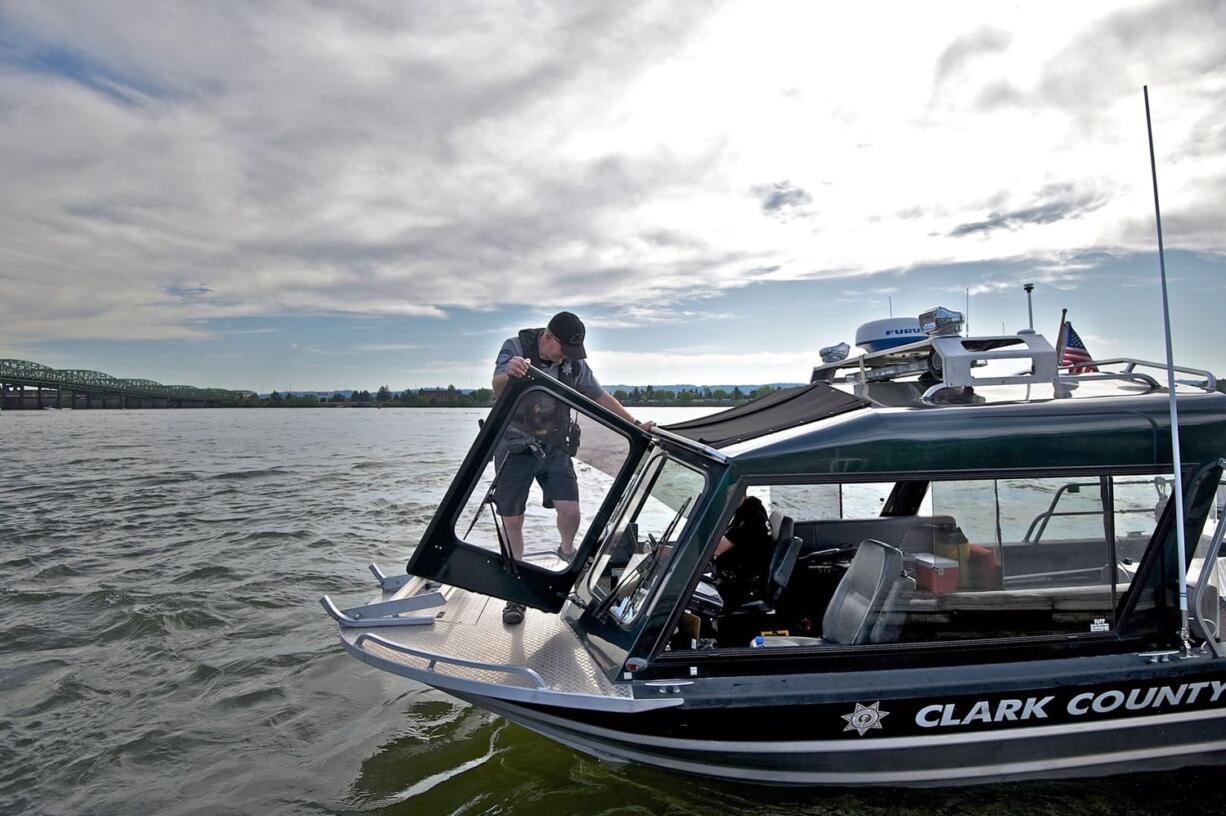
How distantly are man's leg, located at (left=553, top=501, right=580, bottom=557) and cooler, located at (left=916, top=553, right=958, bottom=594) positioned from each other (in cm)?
224

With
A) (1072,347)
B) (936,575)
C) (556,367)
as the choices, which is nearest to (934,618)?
(936,575)

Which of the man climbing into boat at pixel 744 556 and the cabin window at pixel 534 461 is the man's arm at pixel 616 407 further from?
the man climbing into boat at pixel 744 556

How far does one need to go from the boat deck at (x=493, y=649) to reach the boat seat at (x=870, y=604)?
1.03 metres

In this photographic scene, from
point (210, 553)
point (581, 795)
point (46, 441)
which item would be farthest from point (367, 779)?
point (46, 441)

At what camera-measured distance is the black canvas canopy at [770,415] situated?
4129mm

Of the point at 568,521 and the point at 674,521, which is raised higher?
the point at 674,521

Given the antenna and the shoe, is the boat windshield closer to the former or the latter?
the shoe

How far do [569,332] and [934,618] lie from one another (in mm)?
2728

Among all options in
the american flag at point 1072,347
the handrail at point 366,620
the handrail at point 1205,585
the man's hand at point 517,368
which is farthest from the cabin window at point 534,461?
the american flag at point 1072,347

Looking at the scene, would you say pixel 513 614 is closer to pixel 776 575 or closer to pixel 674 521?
Result: pixel 674 521

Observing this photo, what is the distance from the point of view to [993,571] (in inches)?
158

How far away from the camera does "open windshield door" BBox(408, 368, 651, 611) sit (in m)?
4.22

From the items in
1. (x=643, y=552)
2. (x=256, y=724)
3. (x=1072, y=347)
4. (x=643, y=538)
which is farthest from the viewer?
(x=1072, y=347)

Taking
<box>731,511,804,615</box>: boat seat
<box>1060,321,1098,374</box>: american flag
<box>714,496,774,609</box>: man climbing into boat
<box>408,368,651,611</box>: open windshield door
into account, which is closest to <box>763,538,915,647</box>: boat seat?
<box>731,511,804,615</box>: boat seat
